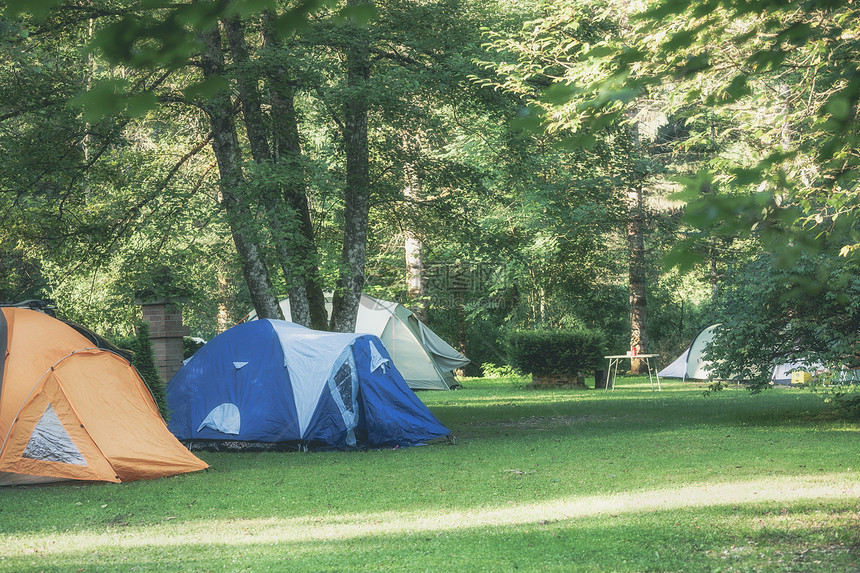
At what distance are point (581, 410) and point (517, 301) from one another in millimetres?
12452

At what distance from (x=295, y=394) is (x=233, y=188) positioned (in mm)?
2916

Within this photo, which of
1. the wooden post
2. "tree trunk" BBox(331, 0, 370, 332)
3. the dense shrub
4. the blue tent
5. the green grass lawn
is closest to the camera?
the green grass lawn

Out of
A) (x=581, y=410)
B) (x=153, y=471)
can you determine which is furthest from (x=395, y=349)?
(x=153, y=471)

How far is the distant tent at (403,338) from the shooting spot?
18.9 m

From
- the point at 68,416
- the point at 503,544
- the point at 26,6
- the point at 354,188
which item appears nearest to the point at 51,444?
the point at 68,416

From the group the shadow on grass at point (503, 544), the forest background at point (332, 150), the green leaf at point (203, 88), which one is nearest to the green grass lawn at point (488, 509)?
the shadow on grass at point (503, 544)

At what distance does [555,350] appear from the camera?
19.6 meters

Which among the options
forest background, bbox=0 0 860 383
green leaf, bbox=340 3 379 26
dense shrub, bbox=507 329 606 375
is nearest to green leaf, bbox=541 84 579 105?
green leaf, bbox=340 3 379 26

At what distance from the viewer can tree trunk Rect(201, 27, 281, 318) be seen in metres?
10.4

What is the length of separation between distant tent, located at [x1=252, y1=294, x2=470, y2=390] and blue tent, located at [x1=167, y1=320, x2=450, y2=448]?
8.12 meters

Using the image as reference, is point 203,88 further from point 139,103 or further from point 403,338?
point 403,338

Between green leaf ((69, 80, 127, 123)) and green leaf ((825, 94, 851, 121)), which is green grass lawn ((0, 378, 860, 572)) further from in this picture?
green leaf ((69, 80, 127, 123))

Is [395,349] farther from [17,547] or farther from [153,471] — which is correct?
[17,547]

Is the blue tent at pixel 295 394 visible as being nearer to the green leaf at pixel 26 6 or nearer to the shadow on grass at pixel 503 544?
the shadow on grass at pixel 503 544
